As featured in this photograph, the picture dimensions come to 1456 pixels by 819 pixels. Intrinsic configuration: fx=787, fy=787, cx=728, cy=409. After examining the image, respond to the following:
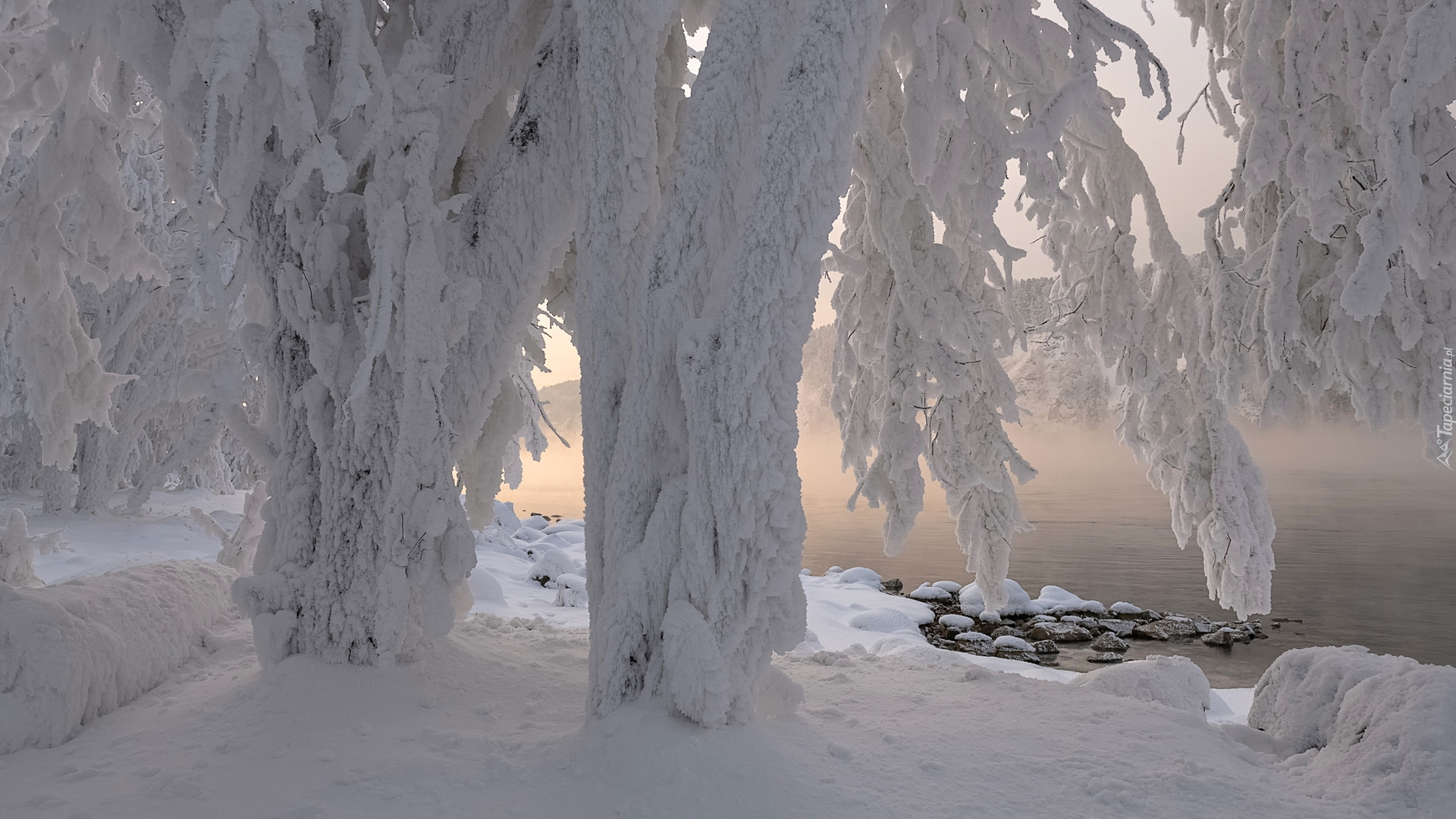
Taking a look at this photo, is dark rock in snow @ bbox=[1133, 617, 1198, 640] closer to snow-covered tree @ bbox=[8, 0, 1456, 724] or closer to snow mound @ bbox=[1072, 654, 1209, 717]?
snow-covered tree @ bbox=[8, 0, 1456, 724]

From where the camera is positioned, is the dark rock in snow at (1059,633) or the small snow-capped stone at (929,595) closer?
the dark rock in snow at (1059,633)

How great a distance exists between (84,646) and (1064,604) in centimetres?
1035

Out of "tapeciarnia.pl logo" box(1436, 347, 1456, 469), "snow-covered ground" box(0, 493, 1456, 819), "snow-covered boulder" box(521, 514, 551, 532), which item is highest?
"tapeciarnia.pl logo" box(1436, 347, 1456, 469)

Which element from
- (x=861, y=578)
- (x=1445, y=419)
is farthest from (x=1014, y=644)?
(x=1445, y=419)

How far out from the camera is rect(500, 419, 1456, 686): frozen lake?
9.56 meters

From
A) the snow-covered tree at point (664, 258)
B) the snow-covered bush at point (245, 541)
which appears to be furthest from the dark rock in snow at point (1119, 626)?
the snow-covered bush at point (245, 541)

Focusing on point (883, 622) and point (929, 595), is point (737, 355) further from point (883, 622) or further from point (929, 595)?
point (929, 595)

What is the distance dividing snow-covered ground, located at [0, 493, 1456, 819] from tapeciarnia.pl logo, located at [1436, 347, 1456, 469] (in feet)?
3.51

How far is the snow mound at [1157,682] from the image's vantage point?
339 cm

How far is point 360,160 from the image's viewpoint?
2812mm

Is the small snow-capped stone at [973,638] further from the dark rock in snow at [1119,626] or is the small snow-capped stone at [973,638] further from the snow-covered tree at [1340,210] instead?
the snow-covered tree at [1340,210]

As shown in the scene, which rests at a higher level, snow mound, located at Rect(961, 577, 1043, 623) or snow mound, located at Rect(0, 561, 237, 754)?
snow mound, located at Rect(0, 561, 237, 754)

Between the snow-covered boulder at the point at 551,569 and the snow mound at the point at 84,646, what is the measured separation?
460 cm

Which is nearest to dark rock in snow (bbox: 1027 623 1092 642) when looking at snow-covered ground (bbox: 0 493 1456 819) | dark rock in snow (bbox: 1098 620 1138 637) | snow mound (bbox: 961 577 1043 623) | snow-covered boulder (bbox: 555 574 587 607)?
dark rock in snow (bbox: 1098 620 1138 637)
